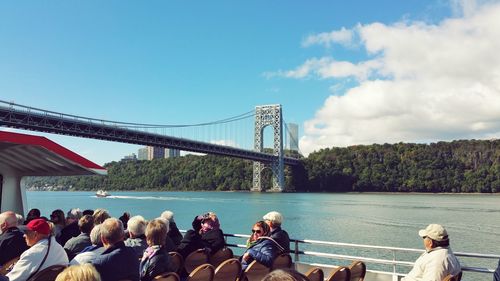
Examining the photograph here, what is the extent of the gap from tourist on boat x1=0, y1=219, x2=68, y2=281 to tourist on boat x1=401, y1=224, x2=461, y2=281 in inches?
102

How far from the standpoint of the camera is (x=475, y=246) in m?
18.3

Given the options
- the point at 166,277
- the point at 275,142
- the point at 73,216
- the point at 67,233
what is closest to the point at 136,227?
the point at 166,277

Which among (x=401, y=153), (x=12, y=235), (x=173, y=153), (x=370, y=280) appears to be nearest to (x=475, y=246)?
(x=370, y=280)

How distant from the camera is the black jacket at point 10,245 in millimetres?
3688

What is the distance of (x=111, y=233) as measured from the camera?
9.63 ft

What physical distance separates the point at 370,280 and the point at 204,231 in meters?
1.95

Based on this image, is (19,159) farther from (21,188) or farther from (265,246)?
(265,246)

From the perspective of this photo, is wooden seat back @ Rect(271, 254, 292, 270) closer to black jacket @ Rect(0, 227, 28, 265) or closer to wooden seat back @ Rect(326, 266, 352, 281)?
wooden seat back @ Rect(326, 266, 352, 281)

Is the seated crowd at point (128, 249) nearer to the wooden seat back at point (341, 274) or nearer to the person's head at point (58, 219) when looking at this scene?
the wooden seat back at point (341, 274)

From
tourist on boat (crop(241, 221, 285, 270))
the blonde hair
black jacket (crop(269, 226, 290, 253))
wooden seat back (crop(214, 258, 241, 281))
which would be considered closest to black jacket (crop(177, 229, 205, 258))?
tourist on boat (crop(241, 221, 285, 270))

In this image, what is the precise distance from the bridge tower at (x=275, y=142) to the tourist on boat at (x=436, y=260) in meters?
64.0

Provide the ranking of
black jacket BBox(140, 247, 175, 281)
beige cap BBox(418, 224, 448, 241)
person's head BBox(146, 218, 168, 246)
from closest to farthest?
black jacket BBox(140, 247, 175, 281) < person's head BBox(146, 218, 168, 246) < beige cap BBox(418, 224, 448, 241)

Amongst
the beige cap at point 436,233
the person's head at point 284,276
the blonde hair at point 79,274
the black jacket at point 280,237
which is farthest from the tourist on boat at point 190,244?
the person's head at point 284,276

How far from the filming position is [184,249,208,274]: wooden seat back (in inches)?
168
